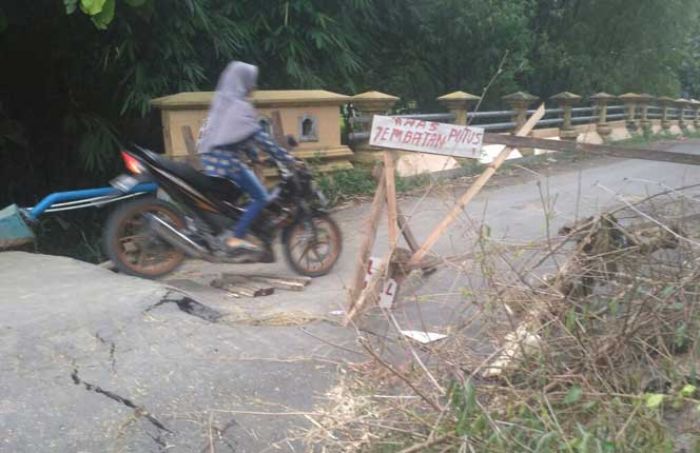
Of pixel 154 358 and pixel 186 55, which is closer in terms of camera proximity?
pixel 154 358

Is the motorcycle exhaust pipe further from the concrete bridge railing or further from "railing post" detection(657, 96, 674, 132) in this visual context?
"railing post" detection(657, 96, 674, 132)

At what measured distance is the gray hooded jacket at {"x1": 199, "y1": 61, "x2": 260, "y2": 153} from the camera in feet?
17.4

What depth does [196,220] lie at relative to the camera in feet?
17.8

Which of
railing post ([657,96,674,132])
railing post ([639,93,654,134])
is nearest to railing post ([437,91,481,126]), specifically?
railing post ([639,93,654,134])

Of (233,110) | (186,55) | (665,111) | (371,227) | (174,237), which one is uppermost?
(186,55)

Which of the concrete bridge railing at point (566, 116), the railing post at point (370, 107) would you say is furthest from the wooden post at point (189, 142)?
the railing post at point (370, 107)

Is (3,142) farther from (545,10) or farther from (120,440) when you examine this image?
(545,10)

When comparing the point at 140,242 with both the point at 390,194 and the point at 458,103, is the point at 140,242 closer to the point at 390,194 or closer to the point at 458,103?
the point at 390,194

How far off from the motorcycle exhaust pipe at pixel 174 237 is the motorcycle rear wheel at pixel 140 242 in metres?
0.06

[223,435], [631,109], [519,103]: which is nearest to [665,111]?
[631,109]

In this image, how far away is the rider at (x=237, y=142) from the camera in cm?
531

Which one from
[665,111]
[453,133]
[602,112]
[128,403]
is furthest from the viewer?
[665,111]

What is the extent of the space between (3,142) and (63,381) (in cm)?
719

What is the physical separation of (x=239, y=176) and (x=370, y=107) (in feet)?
15.9
